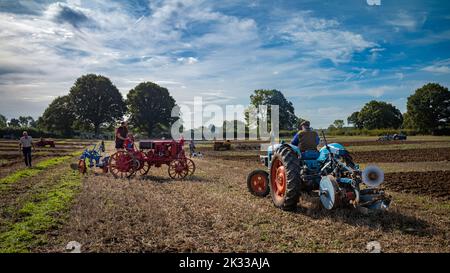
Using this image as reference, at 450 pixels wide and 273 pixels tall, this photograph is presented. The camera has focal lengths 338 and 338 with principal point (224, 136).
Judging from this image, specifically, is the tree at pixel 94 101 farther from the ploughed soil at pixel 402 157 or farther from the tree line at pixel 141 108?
the ploughed soil at pixel 402 157

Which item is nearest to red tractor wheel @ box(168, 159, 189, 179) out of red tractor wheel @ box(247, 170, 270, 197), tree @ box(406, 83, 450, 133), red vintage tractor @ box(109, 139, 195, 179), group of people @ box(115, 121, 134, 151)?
red vintage tractor @ box(109, 139, 195, 179)

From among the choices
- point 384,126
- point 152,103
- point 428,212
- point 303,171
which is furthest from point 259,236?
point 384,126

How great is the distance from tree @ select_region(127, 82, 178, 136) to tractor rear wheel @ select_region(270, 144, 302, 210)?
61.6 metres

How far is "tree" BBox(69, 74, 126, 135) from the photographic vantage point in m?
64.4

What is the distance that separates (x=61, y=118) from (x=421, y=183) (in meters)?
66.7

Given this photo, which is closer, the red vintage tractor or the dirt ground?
the dirt ground

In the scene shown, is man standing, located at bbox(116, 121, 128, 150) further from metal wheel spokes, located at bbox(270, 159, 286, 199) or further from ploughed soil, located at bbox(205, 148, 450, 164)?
ploughed soil, located at bbox(205, 148, 450, 164)

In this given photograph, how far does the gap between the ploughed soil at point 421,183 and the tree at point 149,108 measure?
2312 inches

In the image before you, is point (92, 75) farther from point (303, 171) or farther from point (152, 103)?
point (303, 171)

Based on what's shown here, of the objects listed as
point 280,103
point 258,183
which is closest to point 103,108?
point 280,103
